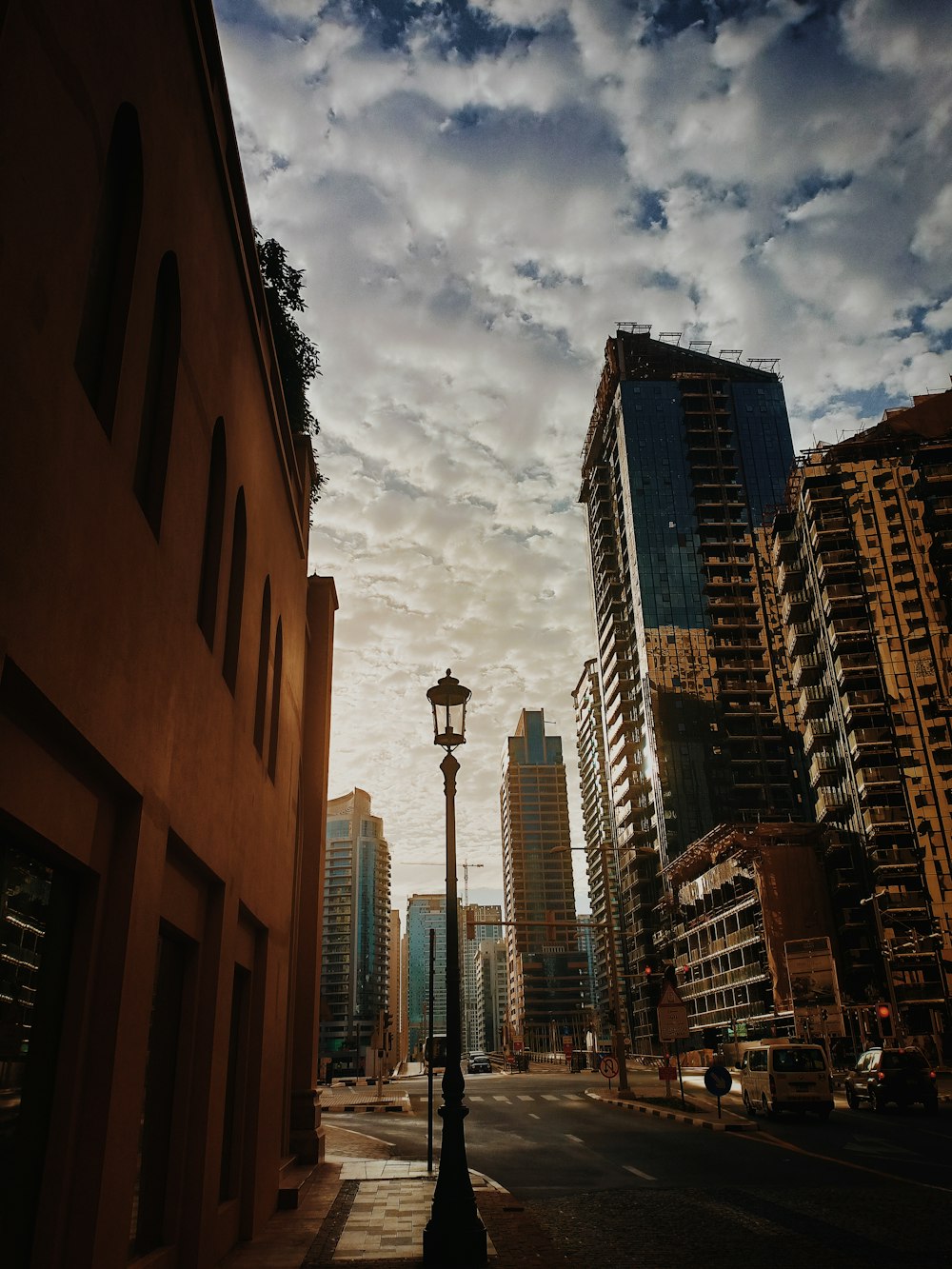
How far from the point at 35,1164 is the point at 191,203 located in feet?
21.9

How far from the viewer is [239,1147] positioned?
1021 centimetres

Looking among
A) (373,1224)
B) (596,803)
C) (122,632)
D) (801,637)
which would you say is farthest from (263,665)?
(596,803)

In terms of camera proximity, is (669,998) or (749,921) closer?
(669,998)

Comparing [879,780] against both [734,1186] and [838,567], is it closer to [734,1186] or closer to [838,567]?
[838,567]

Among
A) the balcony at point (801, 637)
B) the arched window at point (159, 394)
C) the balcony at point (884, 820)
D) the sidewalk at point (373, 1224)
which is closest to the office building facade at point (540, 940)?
the balcony at point (801, 637)

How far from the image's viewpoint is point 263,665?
Result: 39.3 ft

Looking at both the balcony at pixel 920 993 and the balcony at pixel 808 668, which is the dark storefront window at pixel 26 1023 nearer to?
the balcony at pixel 920 993

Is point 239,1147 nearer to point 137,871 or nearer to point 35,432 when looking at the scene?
point 137,871

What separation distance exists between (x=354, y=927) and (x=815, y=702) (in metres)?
124

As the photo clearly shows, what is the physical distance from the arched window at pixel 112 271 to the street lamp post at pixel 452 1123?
6847mm

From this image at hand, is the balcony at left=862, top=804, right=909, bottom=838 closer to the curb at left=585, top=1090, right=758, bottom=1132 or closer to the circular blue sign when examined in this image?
the curb at left=585, top=1090, right=758, bottom=1132

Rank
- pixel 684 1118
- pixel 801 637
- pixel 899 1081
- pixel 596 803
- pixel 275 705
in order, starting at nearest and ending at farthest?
pixel 275 705, pixel 684 1118, pixel 899 1081, pixel 801 637, pixel 596 803

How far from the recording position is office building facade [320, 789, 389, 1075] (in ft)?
543

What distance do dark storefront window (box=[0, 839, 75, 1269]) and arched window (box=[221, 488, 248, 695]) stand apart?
13.8 feet
